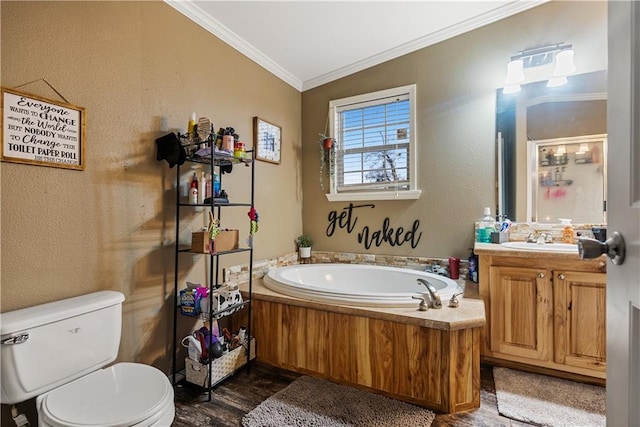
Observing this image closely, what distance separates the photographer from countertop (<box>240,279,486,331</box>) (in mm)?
1729

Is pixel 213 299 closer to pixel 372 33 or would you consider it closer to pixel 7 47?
pixel 7 47

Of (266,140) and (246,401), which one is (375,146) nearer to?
(266,140)

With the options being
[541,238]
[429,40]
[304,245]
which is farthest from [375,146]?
[541,238]

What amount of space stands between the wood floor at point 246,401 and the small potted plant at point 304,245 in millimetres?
1269

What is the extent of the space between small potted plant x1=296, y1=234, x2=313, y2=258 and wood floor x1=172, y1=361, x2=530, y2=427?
1.27 metres

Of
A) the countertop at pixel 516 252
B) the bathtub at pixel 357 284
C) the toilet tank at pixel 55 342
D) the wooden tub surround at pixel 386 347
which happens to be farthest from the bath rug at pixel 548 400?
the toilet tank at pixel 55 342

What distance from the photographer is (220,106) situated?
2.44m

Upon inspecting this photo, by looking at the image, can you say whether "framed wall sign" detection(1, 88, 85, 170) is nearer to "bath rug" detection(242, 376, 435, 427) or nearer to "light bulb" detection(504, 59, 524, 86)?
"bath rug" detection(242, 376, 435, 427)

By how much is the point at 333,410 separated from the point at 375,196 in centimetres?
190

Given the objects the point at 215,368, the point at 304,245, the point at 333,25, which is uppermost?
the point at 333,25

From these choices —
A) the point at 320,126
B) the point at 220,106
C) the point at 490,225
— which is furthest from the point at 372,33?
the point at 490,225

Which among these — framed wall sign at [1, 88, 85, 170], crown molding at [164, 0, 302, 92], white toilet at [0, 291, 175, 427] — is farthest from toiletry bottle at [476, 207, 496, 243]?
framed wall sign at [1, 88, 85, 170]

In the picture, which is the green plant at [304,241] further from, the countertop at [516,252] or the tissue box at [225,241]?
the countertop at [516,252]

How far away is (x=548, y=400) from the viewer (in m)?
1.86
